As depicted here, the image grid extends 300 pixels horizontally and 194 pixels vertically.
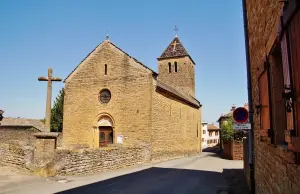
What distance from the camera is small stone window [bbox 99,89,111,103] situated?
903 inches

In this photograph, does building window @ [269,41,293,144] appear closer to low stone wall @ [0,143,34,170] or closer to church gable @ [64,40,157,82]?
low stone wall @ [0,143,34,170]

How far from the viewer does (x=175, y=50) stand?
37.4 m

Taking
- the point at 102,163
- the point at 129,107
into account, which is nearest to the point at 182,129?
the point at 129,107

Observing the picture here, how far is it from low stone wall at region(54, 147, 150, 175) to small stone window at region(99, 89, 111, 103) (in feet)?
20.1

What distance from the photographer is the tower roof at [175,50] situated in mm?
36544

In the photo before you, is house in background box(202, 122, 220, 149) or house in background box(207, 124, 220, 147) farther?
house in background box(207, 124, 220, 147)

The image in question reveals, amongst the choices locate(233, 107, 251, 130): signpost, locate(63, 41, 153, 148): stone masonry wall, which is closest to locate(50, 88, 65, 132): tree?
locate(63, 41, 153, 148): stone masonry wall

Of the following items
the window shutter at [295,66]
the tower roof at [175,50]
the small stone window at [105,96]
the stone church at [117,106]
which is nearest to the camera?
the window shutter at [295,66]

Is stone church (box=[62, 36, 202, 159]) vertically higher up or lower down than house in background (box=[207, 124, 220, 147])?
higher up

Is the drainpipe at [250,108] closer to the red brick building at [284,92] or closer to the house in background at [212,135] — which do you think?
the red brick building at [284,92]

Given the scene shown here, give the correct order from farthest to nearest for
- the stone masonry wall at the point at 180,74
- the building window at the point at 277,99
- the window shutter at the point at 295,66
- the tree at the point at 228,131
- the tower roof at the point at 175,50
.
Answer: the tower roof at the point at 175,50, the stone masonry wall at the point at 180,74, the tree at the point at 228,131, the building window at the point at 277,99, the window shutter at the point at 295,66

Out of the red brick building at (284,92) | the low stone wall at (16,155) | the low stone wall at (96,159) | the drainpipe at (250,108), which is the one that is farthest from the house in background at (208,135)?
the red brick building at (284,92)

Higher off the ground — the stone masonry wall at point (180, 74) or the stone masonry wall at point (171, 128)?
the stone masonry wall at point (180, 74)

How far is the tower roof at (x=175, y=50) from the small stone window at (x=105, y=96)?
637 inches
